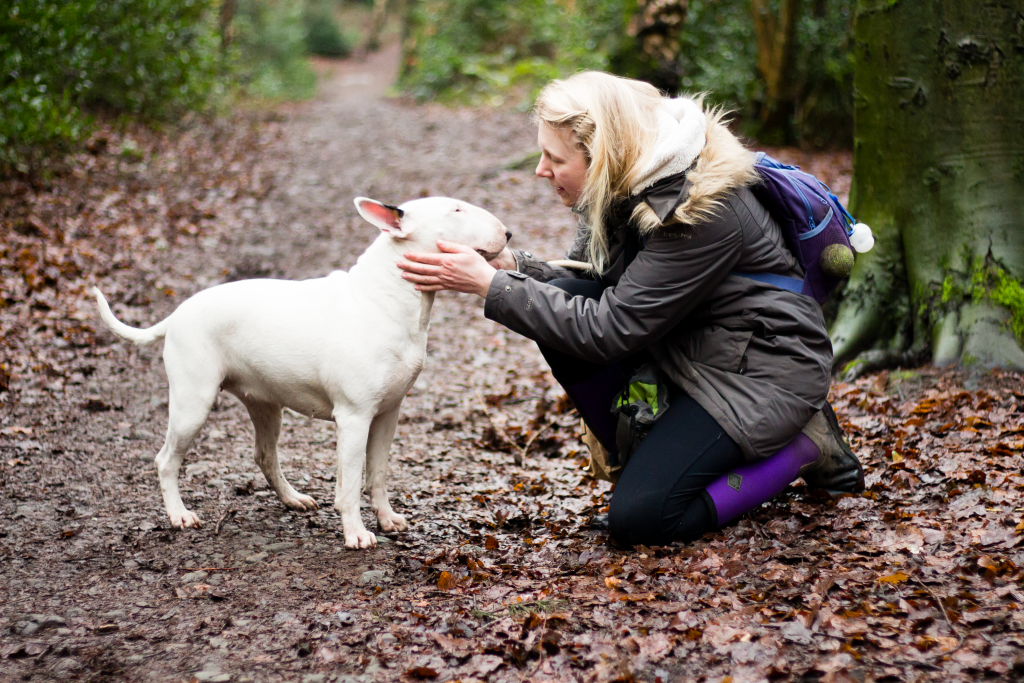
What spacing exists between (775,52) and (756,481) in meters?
9.32

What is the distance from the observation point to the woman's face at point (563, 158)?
10.7 ft

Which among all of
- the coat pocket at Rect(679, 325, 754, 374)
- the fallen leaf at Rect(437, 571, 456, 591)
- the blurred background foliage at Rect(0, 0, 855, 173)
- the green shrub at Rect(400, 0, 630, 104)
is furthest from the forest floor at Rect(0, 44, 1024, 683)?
the green shrub at Rect(400, 0, 630, 104)

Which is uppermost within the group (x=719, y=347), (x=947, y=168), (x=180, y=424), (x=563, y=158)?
(x=947, y=168)

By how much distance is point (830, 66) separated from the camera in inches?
422

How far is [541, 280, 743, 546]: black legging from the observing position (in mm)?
3178

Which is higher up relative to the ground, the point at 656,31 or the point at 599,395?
the point at 656,31

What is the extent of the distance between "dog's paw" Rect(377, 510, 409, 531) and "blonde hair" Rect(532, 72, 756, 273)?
5.47 ft

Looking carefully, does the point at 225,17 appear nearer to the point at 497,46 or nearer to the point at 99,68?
the point at 497,46

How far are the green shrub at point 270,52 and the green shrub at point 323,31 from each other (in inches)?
403

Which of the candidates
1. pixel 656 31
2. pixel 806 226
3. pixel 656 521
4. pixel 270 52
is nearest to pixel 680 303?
pixel 806 226

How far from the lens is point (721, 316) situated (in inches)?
128

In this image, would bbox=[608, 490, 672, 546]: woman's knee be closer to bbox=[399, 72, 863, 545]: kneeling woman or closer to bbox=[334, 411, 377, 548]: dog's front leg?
bbox=[399, 72, 863, 545]: kneeling woman

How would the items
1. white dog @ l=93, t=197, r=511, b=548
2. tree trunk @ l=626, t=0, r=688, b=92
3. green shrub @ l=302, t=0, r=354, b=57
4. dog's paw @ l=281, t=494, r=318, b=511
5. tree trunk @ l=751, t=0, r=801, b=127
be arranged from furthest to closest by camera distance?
green shrub @ l=302, t=0, r=354, b=57 < tree trunk @ l=626, t=0, r=688, b=92 < tree trunk @ l=751, t=0, r=801, b=127 < dog's paw @ l=281, t=494, r=318, b=511 < white dog @ l=93, t=197, r=511, b=548

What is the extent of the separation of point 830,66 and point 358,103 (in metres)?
14.7
